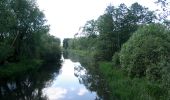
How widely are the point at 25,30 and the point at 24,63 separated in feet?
20.1

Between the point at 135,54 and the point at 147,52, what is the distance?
1.84 m

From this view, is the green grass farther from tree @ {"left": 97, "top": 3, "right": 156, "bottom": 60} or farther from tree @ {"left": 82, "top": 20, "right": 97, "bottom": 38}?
tree @ {"left": 82, "top": 20, "right": 97, "bottom": 38}

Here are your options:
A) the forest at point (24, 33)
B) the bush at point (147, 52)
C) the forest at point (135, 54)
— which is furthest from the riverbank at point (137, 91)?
the forest at point (24, 33)

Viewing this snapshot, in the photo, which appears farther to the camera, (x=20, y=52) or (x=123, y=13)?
(x=123, y=13)

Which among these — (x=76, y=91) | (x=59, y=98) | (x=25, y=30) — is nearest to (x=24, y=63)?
(x=25, y=30)

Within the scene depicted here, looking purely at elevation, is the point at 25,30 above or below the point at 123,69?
above

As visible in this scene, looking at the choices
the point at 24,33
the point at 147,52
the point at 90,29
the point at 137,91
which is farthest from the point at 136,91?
the point at 90,29

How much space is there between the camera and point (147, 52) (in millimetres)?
32219

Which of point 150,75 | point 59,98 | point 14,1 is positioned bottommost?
point 59,98

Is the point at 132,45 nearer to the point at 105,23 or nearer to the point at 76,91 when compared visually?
the point at 76,91

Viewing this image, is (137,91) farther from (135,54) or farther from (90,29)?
(90,29)

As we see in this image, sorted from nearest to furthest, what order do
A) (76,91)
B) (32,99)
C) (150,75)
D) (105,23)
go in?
(32,99)
(150,75)
(76,91)
(105,23)

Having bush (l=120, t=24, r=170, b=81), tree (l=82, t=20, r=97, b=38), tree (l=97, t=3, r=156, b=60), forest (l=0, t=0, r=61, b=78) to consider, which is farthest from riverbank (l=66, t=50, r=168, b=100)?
tree (l=82, t=20, r=97, b=38)

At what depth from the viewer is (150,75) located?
91.9 feet
